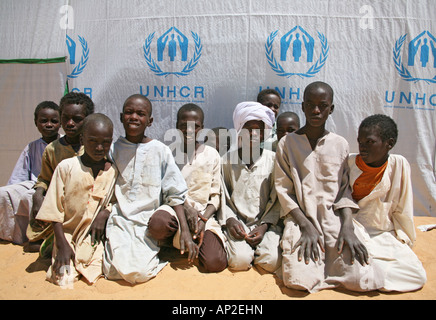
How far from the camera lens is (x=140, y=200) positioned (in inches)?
110

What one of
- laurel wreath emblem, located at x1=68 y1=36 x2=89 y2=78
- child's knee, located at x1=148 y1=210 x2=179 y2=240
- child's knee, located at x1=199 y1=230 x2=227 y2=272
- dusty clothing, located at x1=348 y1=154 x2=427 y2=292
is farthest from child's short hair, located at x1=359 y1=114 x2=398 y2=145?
laurel wreath emblem, located at x1=68 y1=36 x2=89 y2=78

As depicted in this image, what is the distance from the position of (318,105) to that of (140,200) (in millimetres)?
1678

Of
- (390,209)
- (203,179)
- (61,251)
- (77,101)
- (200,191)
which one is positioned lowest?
(61,251)

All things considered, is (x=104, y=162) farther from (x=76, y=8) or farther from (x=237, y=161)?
(x=76, y=8)

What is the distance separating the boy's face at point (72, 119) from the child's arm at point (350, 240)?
2.44 meters

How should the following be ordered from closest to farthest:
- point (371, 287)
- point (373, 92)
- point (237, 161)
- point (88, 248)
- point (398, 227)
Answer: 1. point (371, 287)
2. point (88, 248)
3. point (398, 227)
4. point (237, 161)
5. point (373, 92)

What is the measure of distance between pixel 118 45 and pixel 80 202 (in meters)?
2.35

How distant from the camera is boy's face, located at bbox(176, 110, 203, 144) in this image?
3.08 metres

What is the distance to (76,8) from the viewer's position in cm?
423

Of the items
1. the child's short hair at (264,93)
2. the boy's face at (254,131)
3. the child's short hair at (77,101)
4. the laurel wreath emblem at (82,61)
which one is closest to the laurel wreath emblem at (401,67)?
the child's short hair at (264,93)

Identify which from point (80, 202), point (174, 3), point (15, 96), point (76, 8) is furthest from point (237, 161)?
point (15, 96)

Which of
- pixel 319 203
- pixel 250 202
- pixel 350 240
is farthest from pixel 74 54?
pixel 350 240

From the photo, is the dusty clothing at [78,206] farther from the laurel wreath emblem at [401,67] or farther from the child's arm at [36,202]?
the laurel wreath emblem at [401,67]

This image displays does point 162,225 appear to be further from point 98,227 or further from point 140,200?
point 98,227
